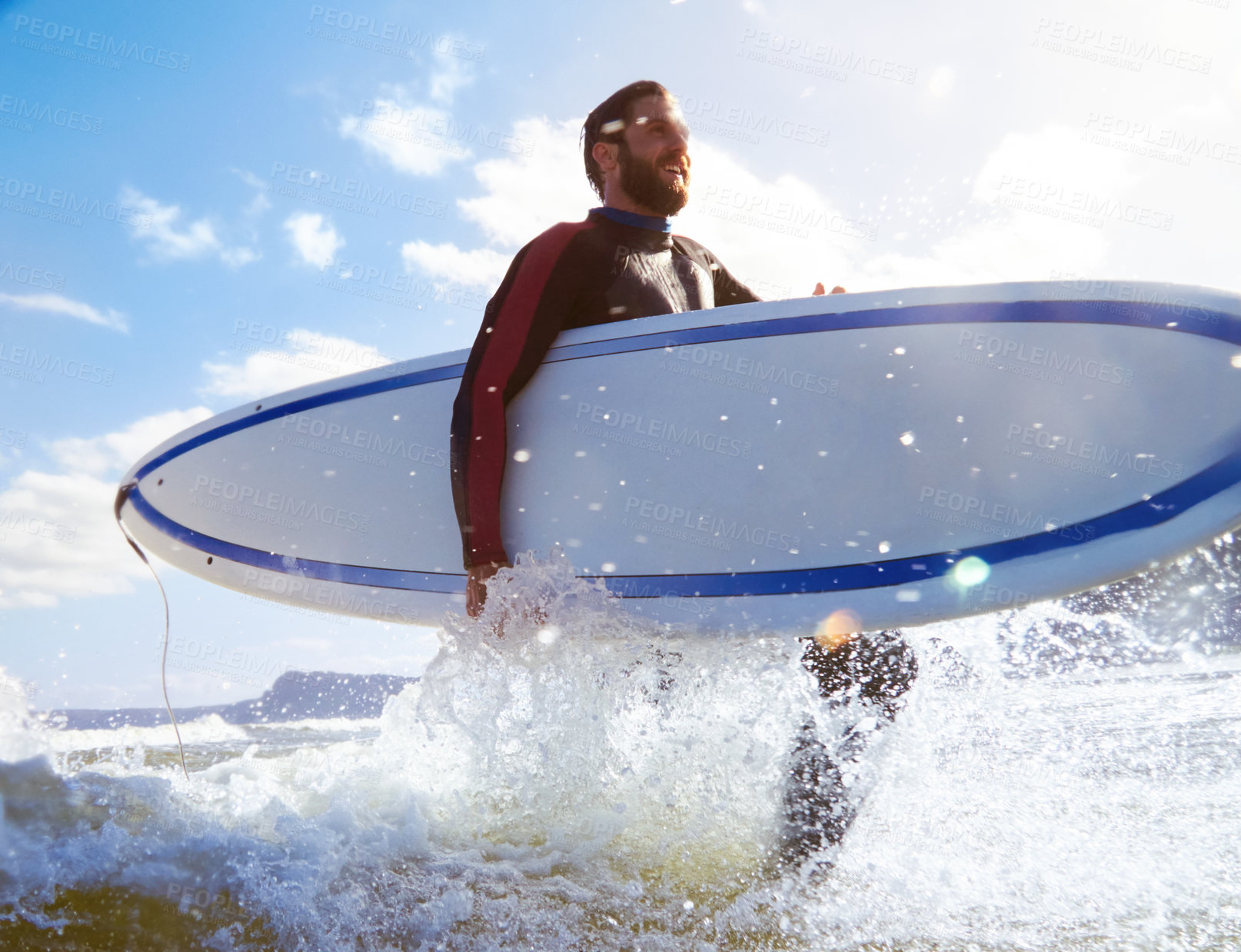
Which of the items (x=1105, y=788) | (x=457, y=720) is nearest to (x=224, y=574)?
(x=457, y=720)

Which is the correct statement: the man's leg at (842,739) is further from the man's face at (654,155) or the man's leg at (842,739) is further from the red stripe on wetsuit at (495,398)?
the man's face at (654,155)

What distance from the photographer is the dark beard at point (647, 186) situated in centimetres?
190

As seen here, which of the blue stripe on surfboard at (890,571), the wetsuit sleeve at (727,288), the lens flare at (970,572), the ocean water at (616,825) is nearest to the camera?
the ocean water at (616,825)

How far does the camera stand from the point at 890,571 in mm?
1526

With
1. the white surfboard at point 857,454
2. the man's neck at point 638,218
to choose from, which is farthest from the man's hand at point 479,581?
the man's neck at point 638,218

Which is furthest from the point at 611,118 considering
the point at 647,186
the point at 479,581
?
the point at 479,581

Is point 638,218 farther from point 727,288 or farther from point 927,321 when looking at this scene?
point 927,321

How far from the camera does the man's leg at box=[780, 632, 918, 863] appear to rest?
138cm

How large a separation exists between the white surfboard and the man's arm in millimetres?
87

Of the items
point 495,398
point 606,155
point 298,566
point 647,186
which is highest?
point 606,155

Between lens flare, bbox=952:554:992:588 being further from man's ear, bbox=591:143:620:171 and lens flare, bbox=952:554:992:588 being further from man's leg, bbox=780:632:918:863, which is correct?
man's ear, bbox=591:143:620:171

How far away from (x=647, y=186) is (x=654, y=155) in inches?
3.4

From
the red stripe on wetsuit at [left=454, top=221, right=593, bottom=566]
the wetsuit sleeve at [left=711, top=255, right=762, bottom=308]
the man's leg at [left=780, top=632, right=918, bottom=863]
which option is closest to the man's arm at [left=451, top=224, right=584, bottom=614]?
the red stripe on wetsuit at [left=454, top=221, right=593, bottom=566]

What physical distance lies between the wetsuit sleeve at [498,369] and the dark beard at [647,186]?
0.25 m
